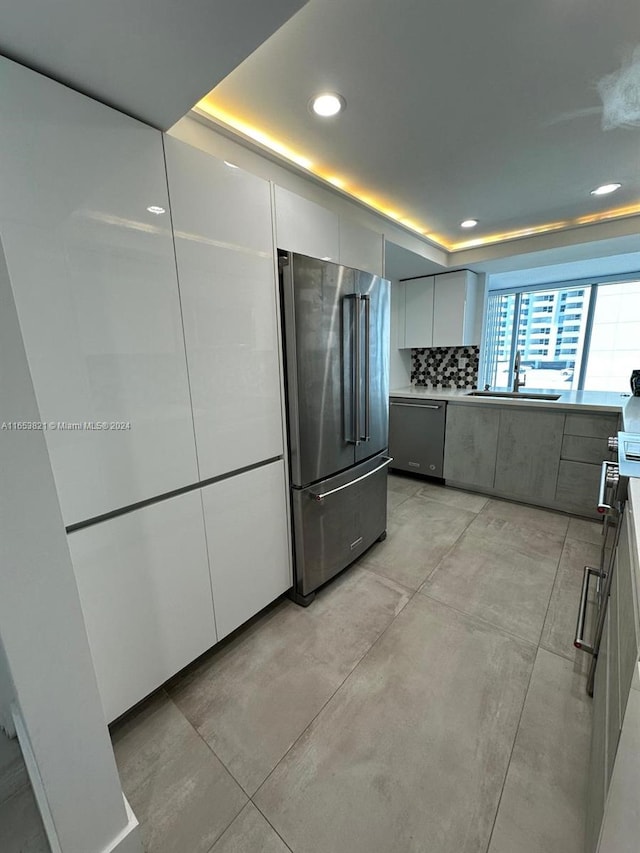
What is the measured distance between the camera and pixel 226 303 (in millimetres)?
1430

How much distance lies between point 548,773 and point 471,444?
8.30 feet

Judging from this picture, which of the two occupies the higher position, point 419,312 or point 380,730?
point 419,312

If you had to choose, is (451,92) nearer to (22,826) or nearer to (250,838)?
(250,838)

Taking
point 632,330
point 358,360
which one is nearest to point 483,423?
point 358,360

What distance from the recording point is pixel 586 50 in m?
1.20

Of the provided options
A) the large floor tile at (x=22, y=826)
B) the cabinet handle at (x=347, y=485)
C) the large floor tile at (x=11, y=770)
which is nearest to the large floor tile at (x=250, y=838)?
the large floor tile at (x=22, y=826)

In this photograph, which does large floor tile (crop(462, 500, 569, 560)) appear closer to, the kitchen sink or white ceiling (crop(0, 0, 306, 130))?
the kitchen sink

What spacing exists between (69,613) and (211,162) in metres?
1.58

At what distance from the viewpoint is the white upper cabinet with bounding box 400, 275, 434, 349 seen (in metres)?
3.84

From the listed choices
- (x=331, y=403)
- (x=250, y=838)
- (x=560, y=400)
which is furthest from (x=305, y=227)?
(x=560, y=400)

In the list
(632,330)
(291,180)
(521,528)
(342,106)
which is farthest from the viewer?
(632,330)

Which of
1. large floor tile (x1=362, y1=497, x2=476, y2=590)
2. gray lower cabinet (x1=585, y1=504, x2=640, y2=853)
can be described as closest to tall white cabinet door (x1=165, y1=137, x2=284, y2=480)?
large floor tile (x1=362, y1=497, x2=476, y2=590)

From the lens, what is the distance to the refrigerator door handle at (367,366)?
6.49ft

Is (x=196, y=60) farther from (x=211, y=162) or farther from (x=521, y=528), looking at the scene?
(x=521, y=528)
